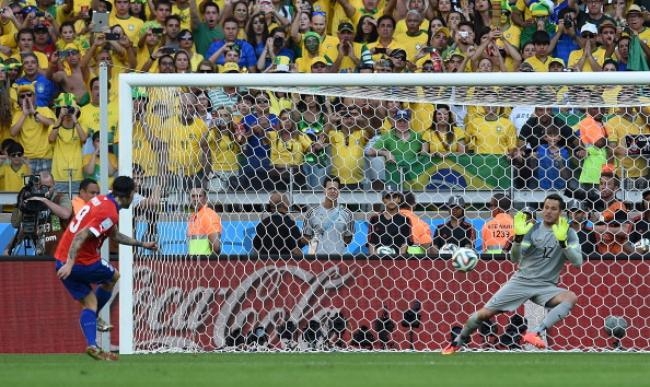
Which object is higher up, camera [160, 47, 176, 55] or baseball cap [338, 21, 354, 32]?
baseball cap [338, 21, 354, 32]

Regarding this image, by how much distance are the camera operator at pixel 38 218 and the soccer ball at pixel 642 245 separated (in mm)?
6148

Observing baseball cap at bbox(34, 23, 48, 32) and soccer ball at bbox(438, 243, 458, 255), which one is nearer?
soccer ball at bbox(438, 243, 458, 255)

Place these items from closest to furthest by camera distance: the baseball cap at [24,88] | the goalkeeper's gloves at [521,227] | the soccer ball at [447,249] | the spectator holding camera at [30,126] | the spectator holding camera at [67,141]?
the goalkeeper's gloves at [521,227] → the soccer ball at [447,249] → the spectator holding camera at [67,141] → the spectator holding camera at [30,126] → the baseball cap at [24,88]

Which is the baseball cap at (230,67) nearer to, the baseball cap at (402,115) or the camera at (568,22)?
the baseball cap at (402,115)

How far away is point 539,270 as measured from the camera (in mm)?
13086

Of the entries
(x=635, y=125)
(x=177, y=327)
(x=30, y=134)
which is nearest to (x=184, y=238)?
(x=177, y=327)

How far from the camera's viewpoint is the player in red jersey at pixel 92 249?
11.8 meters

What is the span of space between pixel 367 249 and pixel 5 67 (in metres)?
6.19

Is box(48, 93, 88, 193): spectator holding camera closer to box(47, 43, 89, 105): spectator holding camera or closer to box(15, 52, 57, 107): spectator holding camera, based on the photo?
box(15, 52, 57, 107): spectator holding camera

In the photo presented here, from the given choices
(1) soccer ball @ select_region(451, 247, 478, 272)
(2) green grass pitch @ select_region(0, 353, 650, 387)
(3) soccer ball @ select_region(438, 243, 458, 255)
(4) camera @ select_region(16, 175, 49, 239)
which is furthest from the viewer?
(4) camera @ select_region(16, 175, 49, 239)

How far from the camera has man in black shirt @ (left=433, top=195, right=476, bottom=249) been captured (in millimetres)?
14070

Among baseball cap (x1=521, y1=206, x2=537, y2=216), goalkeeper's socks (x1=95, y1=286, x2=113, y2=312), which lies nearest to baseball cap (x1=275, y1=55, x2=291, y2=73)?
baseball cap (x1=521, y1=206, x2=537, y2=216)

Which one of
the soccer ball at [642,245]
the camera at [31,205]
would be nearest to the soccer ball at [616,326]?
the soccer ball at [642,245]

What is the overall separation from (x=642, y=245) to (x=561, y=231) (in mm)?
1979
